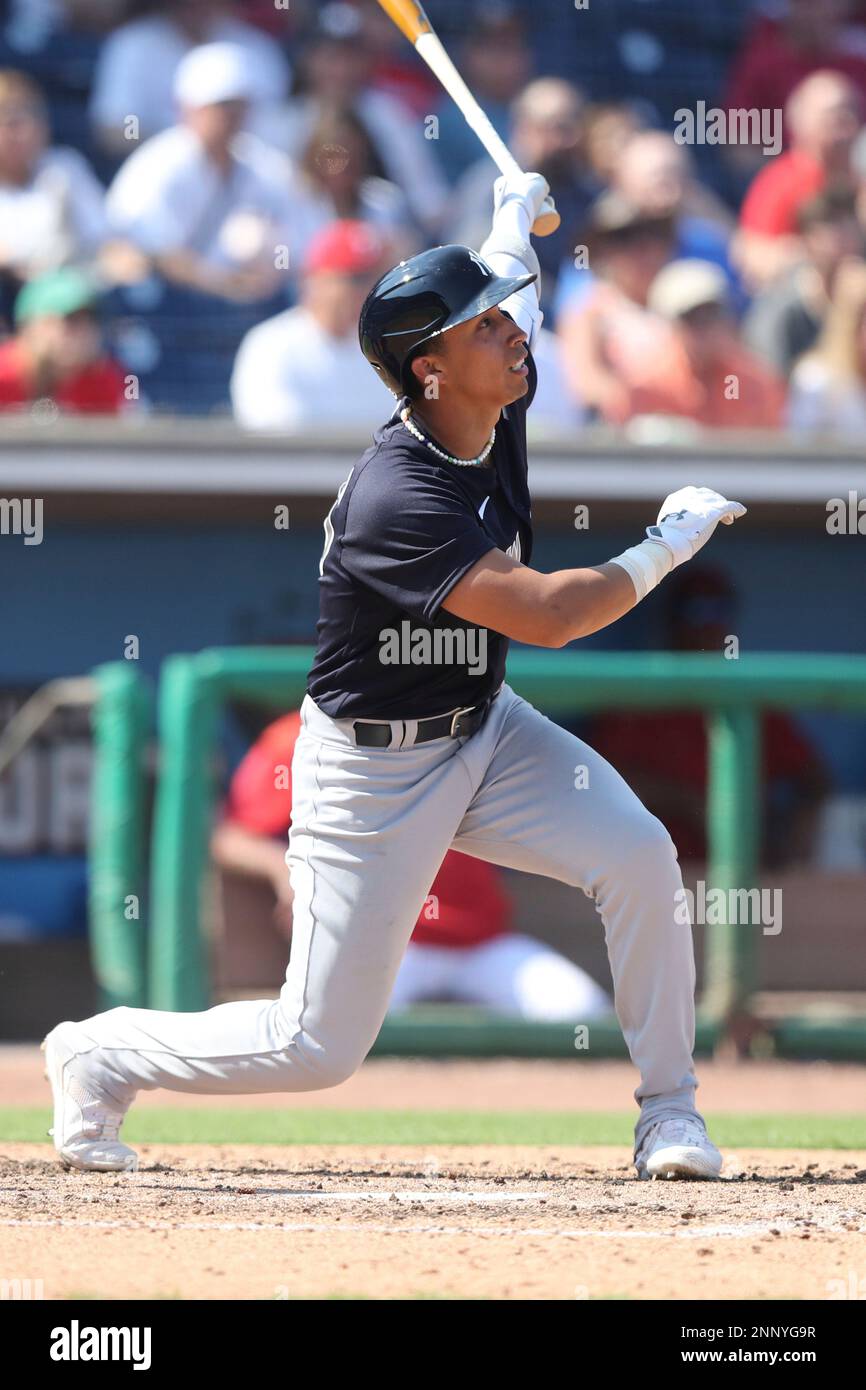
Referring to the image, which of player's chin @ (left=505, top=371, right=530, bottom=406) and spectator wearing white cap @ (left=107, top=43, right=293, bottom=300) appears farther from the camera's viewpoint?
spectator wearing white cap @ (left=107, top=43, right=293, bottom=300)

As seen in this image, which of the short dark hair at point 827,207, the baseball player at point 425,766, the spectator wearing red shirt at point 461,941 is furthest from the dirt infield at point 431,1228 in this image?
the short dark hair at point 827,207

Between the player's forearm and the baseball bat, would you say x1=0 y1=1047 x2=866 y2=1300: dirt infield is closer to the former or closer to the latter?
the player's forearm

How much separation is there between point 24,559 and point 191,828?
5.67ft

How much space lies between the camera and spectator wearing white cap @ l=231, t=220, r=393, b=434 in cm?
729

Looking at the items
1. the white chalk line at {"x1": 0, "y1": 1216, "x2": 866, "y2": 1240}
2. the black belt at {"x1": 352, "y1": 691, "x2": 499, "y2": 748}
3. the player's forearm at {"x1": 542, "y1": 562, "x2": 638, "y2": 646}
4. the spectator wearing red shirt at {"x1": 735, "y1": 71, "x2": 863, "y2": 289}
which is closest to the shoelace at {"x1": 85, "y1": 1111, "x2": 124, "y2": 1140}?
the white chalk line at {"x1": 0, "y1": 1216, "x2": 866, "y2": 1240}

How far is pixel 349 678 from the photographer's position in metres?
3.36

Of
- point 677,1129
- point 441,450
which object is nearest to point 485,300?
point 441,450

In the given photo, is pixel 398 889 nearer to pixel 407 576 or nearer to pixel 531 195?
pixel 407 576

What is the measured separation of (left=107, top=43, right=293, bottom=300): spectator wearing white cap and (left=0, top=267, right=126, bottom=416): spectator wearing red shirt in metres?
0.68

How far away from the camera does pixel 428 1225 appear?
3172mm

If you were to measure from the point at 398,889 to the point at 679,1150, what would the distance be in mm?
732

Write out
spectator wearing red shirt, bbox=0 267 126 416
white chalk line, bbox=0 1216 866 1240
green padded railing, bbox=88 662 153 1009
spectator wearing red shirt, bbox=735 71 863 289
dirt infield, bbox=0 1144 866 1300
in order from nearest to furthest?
dirt infield, bbox=0 1144 866 1300 → white chalk line, bbox=0 1216 866 1240 → green padded railing, bbox=88 662 153 1009 → spectator wearing red shirt, bbox=0 267 126 416 → spectator wearing red shirt, bbox=735 71 863 289

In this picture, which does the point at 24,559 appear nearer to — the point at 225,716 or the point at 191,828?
the point at 225,716

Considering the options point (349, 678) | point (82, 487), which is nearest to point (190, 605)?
point (82, 487)
